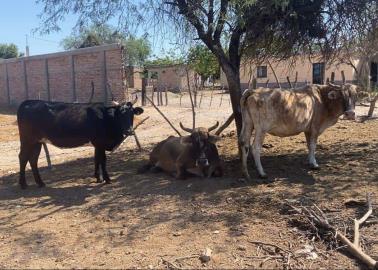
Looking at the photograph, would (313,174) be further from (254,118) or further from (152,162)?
(152,162)

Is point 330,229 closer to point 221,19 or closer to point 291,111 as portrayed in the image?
point 291,111

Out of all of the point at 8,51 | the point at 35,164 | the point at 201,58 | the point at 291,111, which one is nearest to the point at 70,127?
the point at 35,164

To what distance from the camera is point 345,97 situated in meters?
8.54

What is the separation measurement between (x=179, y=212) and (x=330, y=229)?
6.60 feet

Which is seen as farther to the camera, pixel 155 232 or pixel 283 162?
pixel 283 162

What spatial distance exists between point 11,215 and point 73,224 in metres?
1.12

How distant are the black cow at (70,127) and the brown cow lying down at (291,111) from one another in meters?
1.99

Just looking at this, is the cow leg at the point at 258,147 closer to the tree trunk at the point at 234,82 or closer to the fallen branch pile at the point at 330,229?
the tree trunk at the point at 234,82

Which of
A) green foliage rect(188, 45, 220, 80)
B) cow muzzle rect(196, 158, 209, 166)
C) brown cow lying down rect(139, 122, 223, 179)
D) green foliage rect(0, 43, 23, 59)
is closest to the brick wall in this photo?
green foliage rect(188, 45, 220, 80)

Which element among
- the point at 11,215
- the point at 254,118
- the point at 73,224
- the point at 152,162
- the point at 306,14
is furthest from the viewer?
the point at 152,162

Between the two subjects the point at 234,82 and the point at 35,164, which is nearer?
the point at 35,164

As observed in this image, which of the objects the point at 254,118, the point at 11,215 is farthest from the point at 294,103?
the point at 11,215

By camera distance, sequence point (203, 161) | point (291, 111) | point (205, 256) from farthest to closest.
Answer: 1. point (291, 111)
2. point (203, 161)
3. point (205, 256)

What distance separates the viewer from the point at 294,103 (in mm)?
8172
